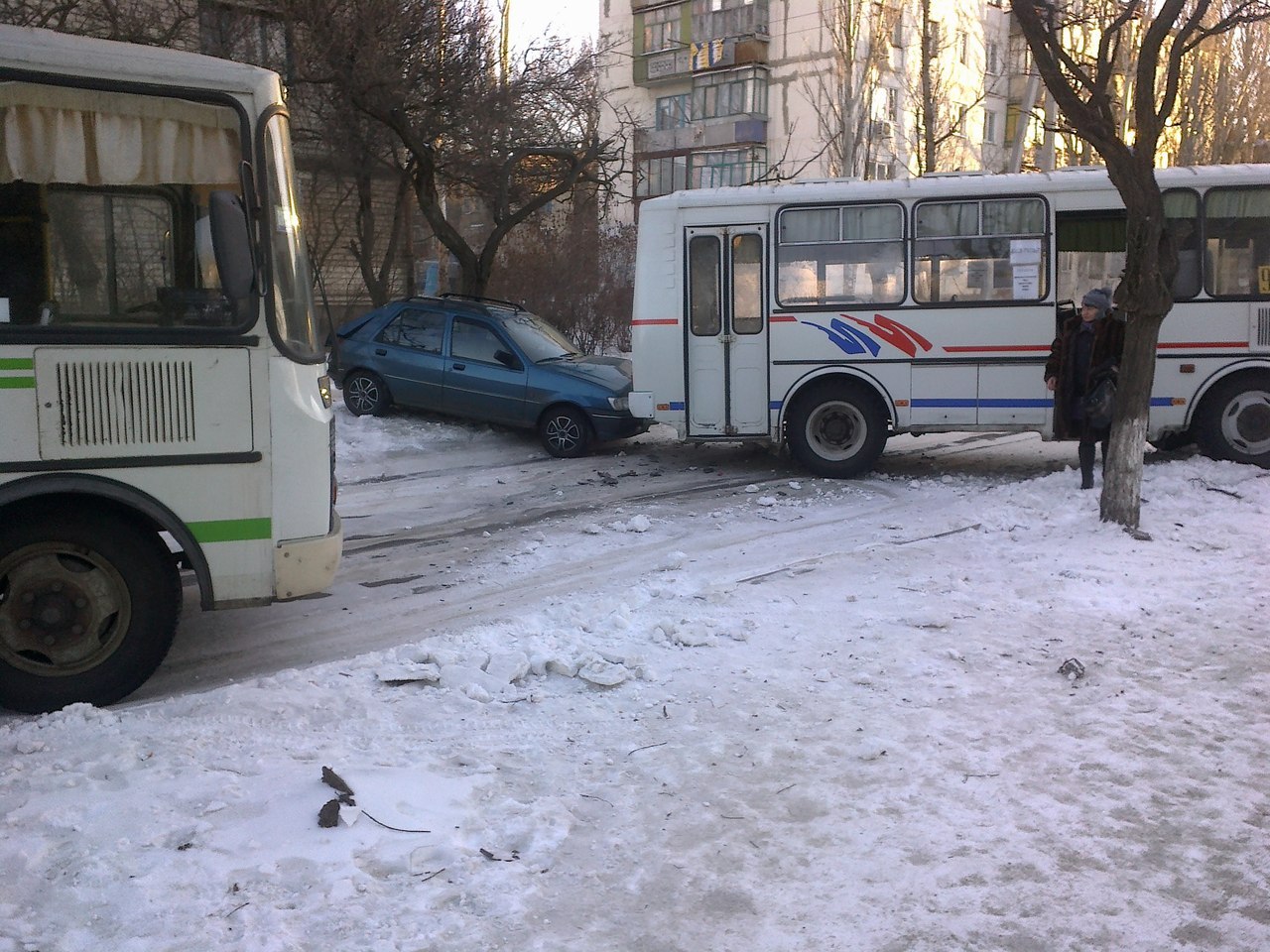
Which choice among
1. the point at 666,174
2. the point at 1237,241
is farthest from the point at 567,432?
the point at 666,174

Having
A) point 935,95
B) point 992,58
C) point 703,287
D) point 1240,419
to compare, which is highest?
point 992,58

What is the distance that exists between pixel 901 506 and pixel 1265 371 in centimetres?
446

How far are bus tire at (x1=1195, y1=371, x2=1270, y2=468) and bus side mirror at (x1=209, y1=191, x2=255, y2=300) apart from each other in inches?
405

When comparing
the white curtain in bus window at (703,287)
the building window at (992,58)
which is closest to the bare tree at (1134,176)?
the white curtain in bus window at (703,287)

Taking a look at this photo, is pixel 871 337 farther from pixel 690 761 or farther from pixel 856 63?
pixel 856 63

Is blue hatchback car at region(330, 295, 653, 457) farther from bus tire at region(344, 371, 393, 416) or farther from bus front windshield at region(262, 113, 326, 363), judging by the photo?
bus front windshield at region(262, 113, 326, 363)

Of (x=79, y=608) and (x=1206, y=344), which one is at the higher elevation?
(x=1206, y=344)

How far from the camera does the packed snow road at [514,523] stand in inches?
273

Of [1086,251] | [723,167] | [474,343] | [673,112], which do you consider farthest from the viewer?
[673,112]

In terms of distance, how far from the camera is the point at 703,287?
41.0 ft

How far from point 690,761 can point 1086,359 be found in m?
7.27

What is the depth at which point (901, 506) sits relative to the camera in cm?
1077

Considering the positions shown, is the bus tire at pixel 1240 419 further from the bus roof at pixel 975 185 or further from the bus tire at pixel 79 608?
the bus tire at pixel 79 608

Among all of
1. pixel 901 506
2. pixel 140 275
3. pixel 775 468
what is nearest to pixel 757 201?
pixel 775 468
